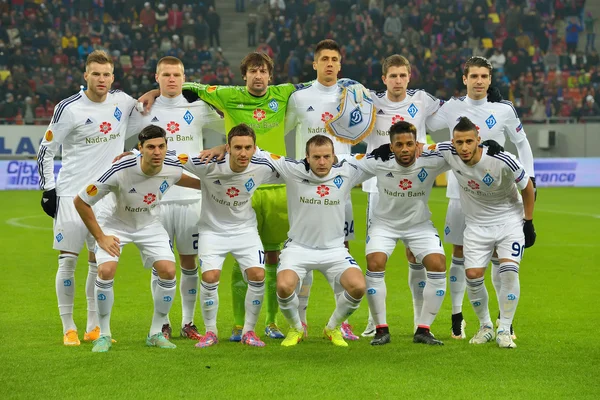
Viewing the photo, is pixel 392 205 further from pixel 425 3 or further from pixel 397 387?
pixel 425 3

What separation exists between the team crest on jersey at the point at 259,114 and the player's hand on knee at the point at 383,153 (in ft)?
3.32

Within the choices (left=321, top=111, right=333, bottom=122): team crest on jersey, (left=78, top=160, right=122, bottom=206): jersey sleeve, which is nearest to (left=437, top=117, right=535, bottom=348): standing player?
(left=321, top=111, right=333, bottom=122): team crest on jersey

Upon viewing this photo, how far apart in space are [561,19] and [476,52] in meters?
3.77

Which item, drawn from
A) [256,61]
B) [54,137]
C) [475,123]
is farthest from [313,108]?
[54,137]

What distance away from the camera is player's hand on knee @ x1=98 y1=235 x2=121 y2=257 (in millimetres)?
6859

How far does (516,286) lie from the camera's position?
278 inches

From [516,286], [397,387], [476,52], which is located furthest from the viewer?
[476,52]

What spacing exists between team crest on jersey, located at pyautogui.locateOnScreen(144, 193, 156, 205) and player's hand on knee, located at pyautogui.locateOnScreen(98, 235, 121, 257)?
1.29 feet

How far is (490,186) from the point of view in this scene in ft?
23.3

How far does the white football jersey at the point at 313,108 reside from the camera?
305 inches

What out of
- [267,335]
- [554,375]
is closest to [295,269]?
[267,335]

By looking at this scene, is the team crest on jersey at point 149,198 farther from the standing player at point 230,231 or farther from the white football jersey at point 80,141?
the white football jersey at point 80,141

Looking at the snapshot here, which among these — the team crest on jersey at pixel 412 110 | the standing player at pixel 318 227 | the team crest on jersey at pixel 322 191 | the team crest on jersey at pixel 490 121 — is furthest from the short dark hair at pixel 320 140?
the team crest on jersey at pixel 490 121

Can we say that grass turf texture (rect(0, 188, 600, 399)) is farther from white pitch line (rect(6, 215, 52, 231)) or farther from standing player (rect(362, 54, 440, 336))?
white pitch line (rect(6, 215, 52, 231))
